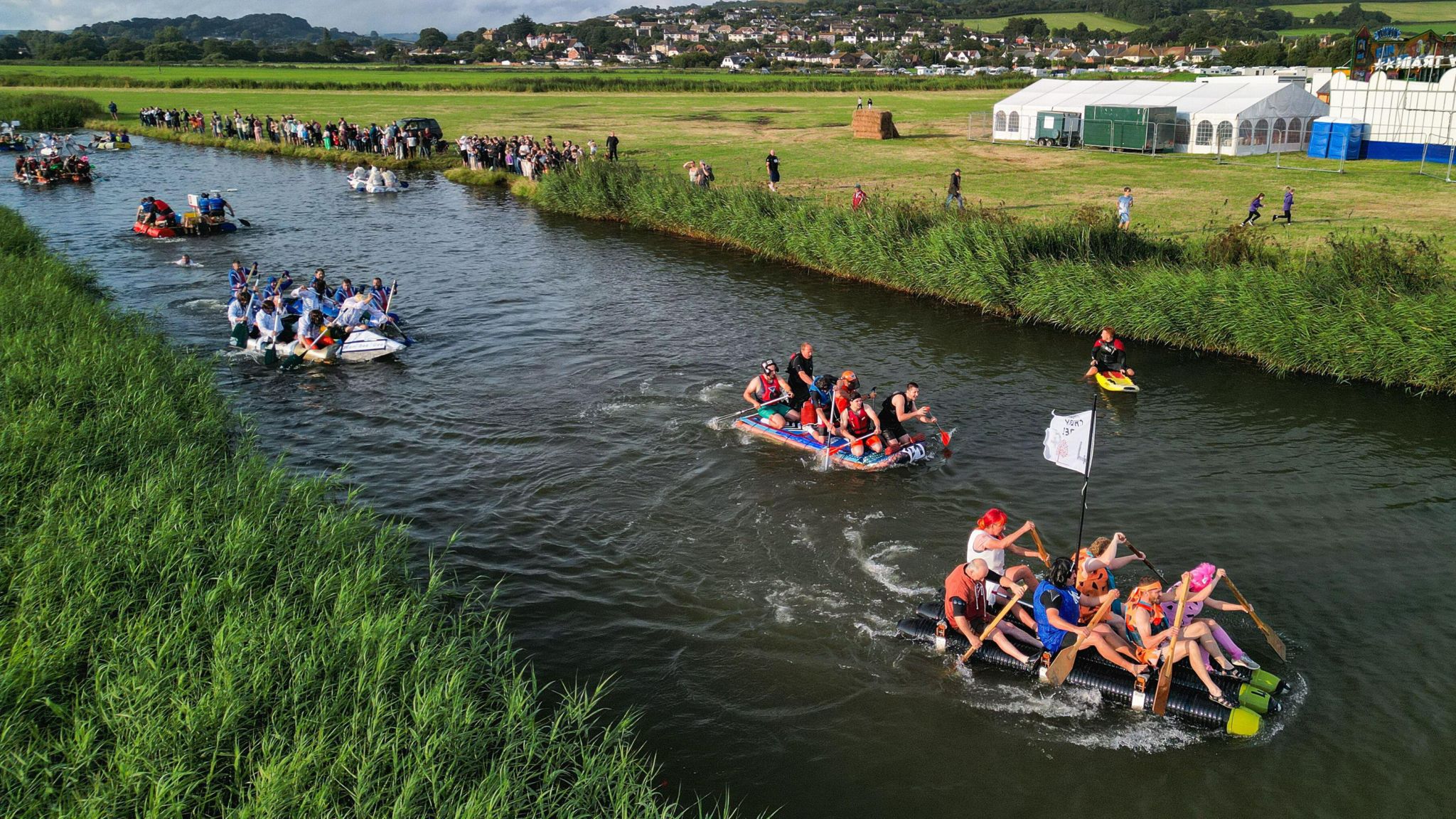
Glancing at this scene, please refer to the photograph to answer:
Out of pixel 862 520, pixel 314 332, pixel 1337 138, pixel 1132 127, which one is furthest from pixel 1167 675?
pixel 1132 127

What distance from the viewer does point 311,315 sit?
23.5 m

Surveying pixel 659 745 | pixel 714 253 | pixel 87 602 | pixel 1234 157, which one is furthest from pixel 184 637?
pixel 1234 157

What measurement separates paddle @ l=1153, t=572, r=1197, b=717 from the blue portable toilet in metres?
39.9

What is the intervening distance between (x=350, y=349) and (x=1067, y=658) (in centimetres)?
1831

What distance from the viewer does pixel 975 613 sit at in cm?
1192

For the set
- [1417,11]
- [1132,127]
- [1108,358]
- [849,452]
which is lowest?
Result: [849,452]

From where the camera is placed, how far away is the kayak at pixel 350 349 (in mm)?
23359

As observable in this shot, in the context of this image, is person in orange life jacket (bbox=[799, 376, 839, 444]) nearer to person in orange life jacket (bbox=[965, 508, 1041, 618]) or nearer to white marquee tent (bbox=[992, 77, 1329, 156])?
person in orange life jacket (bbox=[965, 508, 1041, 618])

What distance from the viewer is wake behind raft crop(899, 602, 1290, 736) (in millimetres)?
10664

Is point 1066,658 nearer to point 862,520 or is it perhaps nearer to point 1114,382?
point 862,520

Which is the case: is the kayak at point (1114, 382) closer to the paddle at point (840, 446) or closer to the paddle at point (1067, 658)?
the paddle at point (840, 446)

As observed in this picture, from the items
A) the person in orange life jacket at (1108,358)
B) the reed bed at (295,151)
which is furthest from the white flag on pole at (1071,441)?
the reed bed at (295,151)

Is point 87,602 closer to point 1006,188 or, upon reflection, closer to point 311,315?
point 311,315

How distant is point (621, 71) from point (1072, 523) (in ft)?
471
